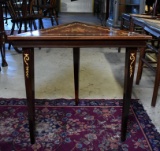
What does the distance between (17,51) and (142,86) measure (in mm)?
1946

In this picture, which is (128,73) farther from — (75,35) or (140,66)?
(140,66)

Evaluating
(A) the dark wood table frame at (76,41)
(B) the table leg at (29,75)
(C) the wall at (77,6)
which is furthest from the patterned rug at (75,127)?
(C) the wall at (77,6)

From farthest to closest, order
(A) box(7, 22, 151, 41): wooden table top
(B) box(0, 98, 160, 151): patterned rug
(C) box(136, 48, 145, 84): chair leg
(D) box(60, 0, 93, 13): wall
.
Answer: (D) box(60, 0, 93, 13): wall
(C) box(136, 48, 145, 84): chair leg
(B) box(0, 98, 160, 151): patterned rug
(A) box(7, 22, 151, 41): wooden table top

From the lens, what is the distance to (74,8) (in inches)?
393

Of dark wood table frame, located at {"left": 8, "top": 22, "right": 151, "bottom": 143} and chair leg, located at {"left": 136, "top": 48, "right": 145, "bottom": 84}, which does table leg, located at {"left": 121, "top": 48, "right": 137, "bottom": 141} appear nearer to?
dark wood table frame, located at {"left": 8, "top": 22, "right": 151, "bottom": 143}

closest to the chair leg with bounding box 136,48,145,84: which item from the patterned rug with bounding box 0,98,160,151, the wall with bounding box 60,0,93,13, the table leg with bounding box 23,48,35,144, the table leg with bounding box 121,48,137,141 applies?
the patterned rug with bounding box 0,98,160,151

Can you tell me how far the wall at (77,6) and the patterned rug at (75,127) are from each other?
8490 mm

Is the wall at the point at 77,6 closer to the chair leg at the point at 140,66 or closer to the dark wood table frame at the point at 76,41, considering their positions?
the chair leg at the point at 140,66

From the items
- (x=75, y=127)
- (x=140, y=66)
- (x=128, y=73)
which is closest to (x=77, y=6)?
(x=140, y=66)

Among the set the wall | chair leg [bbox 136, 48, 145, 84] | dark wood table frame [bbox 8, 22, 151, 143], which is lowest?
chair leg [bbox 136, 48, 145, 84]

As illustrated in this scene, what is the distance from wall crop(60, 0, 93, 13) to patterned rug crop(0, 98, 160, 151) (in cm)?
849

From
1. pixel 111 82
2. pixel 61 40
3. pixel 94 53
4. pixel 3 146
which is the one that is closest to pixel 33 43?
pixel 61 40

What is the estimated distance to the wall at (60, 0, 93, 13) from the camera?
979 cm

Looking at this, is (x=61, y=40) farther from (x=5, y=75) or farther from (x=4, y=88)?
(x=5, y=75)
